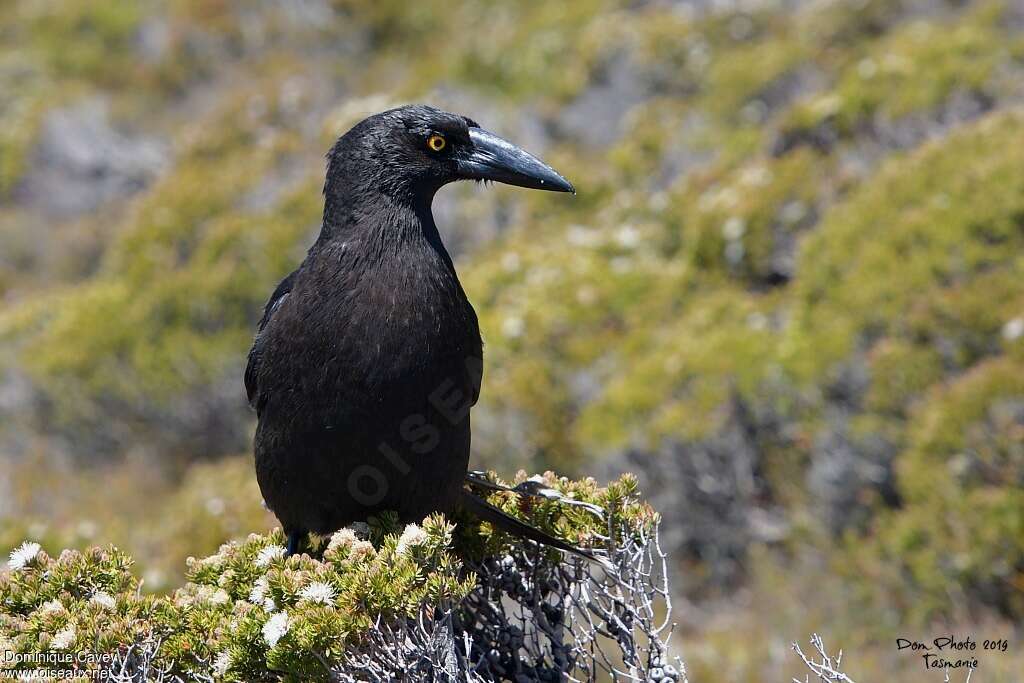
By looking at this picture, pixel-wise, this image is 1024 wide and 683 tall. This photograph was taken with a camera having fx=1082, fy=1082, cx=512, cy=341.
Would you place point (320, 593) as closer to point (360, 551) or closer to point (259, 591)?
point (360, 551)

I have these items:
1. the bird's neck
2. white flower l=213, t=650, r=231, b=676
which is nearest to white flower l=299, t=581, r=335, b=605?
white flower l=213, t=650, r=231, b=676

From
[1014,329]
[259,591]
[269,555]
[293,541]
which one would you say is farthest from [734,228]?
[259,591]

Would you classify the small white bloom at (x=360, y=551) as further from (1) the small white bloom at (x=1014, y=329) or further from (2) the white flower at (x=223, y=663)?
(1) the small white bloom at (x=1014, y=329)

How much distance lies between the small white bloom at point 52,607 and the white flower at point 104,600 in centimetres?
8

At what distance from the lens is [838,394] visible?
638 cm

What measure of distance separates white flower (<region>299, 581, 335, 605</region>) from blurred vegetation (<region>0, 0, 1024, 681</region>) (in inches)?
123

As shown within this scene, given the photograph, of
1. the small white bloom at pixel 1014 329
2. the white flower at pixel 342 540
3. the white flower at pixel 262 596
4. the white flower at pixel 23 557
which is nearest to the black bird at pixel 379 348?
the white flower at pixel 342 540

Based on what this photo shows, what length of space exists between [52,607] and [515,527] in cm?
131

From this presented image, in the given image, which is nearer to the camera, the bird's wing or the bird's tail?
the bird's tail

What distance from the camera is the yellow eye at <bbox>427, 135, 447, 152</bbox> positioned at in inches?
138

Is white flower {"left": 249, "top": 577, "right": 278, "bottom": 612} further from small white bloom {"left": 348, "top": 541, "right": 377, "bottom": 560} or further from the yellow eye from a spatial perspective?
the yellow eye

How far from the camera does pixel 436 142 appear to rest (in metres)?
3.51

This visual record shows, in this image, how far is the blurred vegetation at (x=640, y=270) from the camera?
236 inches

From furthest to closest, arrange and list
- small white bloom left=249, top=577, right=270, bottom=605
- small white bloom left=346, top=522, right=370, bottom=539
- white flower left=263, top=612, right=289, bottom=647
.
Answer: small white bloom left=346, top=522, right=370, bottom=539
small white bloom left=249, top=577, right=270, bottom=605
white flower left=263, top=612, right=289, bottom=647
